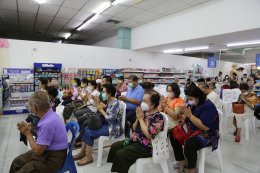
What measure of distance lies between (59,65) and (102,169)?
577 centimetres

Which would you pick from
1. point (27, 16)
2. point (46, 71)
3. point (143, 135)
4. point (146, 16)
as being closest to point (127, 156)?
point (143, 135)

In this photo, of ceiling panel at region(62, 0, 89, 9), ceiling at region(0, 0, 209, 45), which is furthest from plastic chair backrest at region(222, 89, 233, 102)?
ceiling panel at region(62, 0, 89, 9)

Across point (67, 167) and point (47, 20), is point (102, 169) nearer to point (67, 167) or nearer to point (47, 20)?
point (67, 167)

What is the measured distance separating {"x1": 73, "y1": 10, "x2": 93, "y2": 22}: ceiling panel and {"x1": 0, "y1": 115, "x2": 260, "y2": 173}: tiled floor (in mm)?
5097

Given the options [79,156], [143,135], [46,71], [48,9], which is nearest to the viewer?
[143,135]

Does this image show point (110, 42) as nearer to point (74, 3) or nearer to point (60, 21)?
point (60, 21)

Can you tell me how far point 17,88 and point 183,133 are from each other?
21.2ft

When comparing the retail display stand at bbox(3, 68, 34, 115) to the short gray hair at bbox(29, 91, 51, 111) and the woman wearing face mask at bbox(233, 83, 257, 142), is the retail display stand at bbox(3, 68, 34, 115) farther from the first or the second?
the woman wearing face mask at bbox(233, 83, 257, 142)

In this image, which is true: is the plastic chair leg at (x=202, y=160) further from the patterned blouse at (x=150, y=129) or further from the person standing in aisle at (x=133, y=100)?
the person standing in aisle at (x=133, y=100)

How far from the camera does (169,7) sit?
6.89 metres

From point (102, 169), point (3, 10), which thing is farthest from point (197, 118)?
point (3, 10)

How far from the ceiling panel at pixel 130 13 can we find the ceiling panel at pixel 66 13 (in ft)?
5.95

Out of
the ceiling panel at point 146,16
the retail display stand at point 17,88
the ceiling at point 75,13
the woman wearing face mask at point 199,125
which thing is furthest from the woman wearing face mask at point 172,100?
the retail display stand at point 17,88

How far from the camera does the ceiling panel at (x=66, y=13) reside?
24.0 feet
